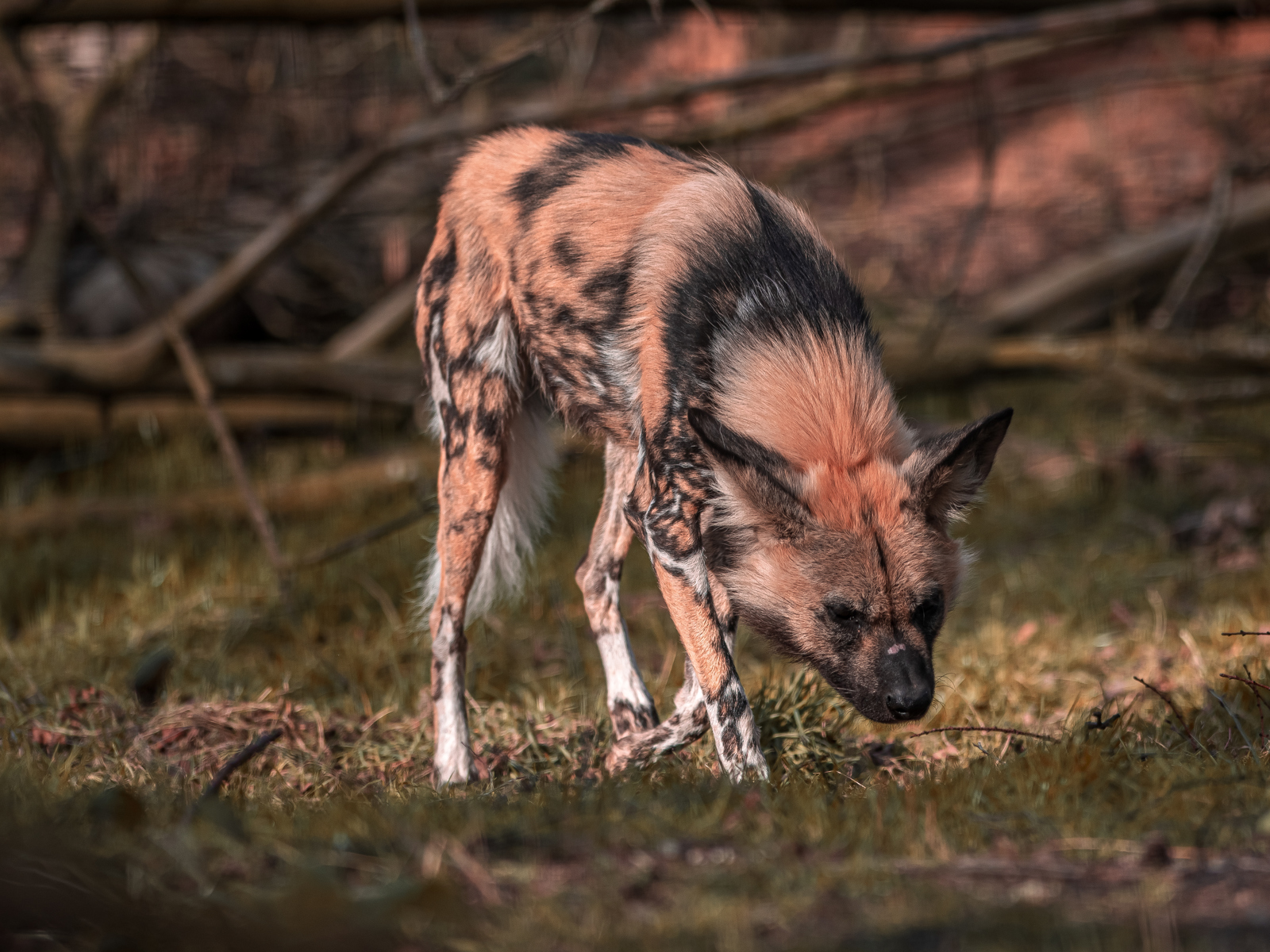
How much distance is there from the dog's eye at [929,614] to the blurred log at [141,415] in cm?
403

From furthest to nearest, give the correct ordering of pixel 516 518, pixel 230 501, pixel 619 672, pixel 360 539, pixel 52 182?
pixel 52 182 → pixel 230 501 → pixel 360 539 → pixel 516 518 → pixel 619 672

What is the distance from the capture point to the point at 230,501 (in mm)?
5727

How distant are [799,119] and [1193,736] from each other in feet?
13.8

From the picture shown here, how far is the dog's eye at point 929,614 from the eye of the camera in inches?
121

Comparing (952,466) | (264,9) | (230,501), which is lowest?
(230,501)

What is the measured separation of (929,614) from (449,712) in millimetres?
1356

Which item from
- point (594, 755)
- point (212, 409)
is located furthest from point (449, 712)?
point (212, 409)

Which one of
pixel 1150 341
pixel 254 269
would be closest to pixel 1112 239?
pixel 1150 341

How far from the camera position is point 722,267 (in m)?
3.26

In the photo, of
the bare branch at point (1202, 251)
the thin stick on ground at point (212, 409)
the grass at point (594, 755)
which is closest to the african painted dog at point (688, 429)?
the grass at point (594, 755)

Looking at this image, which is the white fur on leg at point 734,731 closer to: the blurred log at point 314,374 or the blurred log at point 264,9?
the blurred log at point 264,9

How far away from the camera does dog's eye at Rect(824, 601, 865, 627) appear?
119 inches

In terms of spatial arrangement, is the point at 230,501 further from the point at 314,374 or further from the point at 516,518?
the point at 516,518

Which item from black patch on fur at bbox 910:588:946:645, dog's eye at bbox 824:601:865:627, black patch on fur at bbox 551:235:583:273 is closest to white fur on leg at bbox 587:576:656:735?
dog's eye at bbox 824:601:865:627
